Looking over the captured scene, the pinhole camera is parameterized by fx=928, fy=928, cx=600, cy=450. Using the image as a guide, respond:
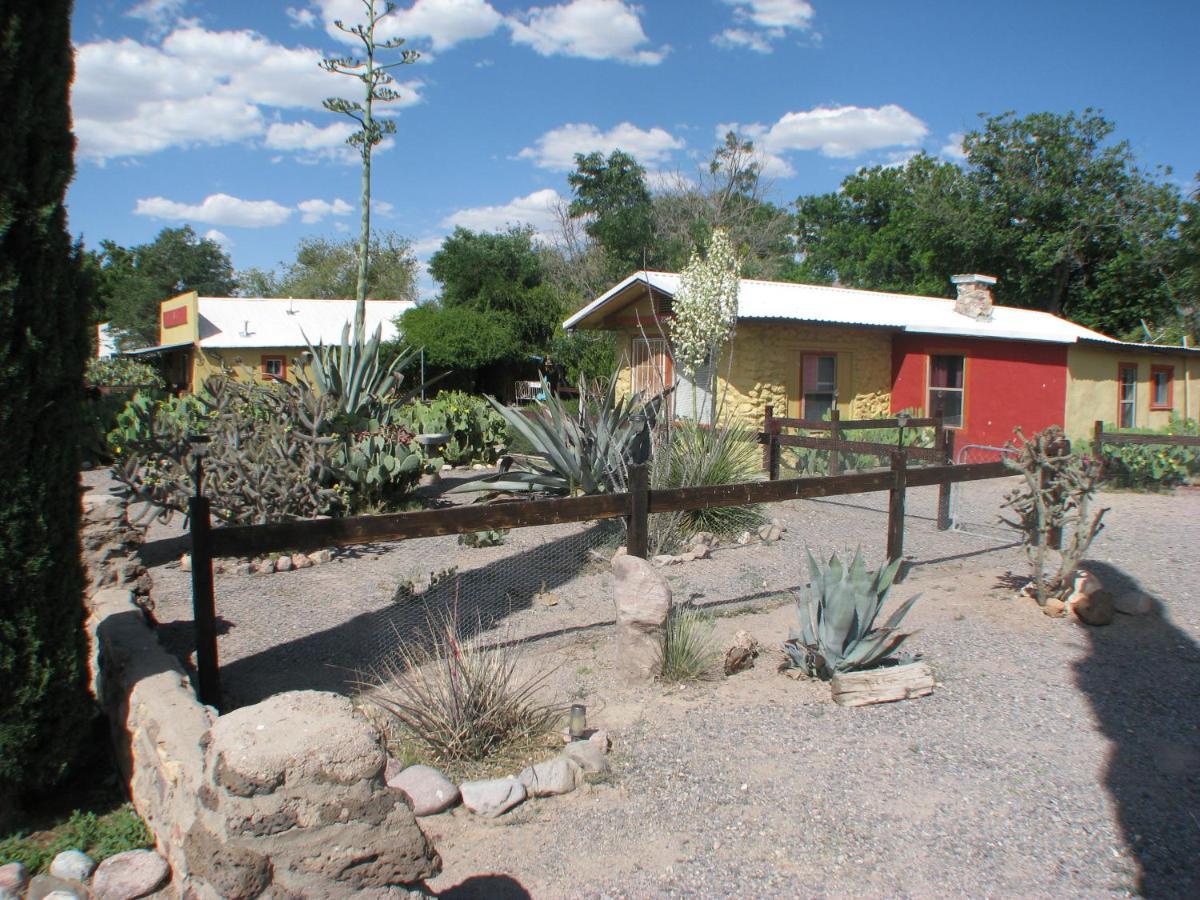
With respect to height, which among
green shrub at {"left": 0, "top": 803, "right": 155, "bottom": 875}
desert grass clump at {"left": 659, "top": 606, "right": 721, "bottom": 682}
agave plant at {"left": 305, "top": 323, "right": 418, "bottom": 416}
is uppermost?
agave plant at {"left": 305, "top": 323, "right": 418, "bottom": 416}

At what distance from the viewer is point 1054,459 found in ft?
20.6

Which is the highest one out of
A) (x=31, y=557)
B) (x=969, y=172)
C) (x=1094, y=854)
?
(x=969, y=172)

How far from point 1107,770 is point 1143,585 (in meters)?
3.65

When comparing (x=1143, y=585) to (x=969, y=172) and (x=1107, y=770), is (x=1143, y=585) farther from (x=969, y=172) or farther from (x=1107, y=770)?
(x=969, y=172)

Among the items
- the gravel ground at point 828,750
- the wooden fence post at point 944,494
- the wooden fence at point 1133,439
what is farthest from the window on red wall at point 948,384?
the gravel ground at point 828,750

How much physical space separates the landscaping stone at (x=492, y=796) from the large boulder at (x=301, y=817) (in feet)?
3.62

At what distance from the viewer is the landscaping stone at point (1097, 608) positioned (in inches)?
227

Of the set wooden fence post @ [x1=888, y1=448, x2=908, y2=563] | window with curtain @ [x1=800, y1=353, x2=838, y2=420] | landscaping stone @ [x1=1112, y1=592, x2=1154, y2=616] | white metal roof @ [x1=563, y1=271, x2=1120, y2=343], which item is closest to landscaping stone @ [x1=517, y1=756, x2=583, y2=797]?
wooden fence post @ [x1=888, y1=448, x2=908, y2=563]

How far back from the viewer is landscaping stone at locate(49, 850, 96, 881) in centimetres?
297

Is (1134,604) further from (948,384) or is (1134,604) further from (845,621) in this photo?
(948,384)

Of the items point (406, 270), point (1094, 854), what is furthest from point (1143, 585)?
point (406, 270)

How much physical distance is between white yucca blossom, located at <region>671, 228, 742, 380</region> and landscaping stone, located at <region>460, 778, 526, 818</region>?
27.3ft

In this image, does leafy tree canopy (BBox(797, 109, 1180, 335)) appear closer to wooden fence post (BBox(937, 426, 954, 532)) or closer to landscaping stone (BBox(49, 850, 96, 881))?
wooden fence post (BBox(937, 426, 954, 532))

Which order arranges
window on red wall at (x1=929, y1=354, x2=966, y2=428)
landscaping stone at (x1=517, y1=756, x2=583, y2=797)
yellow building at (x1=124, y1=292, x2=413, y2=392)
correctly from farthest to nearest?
yellow building at (x1=124, y1=292, x2=413, y2=392) < window on red wall at (x1=929, y1=354, x2=966, y2=428) < landscaping stone at (x1=517, y1=756, x2=583, y2=797)
